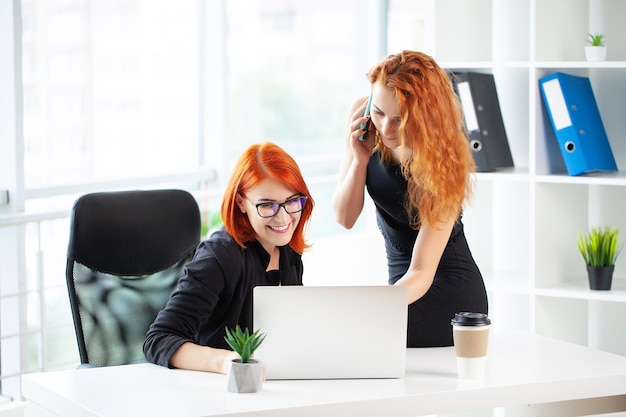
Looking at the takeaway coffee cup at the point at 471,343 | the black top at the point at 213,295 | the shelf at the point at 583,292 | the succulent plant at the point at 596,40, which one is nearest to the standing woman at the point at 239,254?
the black top at the point at 213,295

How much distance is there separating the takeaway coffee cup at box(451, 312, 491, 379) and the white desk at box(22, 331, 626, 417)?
31 mm

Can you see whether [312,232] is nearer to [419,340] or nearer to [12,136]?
[12,136]

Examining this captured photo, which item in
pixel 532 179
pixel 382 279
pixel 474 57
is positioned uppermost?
pixel 474 57

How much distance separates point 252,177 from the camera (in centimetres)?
221

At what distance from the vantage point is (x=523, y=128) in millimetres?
3488

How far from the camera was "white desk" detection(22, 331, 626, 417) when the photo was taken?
183 cm

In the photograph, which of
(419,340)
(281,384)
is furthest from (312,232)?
(281,384)

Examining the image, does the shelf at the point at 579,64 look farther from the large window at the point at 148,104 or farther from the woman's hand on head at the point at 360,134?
the large window at the point at 148,104

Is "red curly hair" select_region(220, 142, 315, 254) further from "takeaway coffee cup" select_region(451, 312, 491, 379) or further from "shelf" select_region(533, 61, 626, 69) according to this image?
"shelf" select_region(533, 61, 626, 69)

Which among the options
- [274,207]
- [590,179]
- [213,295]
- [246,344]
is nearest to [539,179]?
[590,179]

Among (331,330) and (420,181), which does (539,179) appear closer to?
(420,181)

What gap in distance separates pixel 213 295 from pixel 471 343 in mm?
583

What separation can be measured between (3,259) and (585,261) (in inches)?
83.7

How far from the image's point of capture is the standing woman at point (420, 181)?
2256mm
